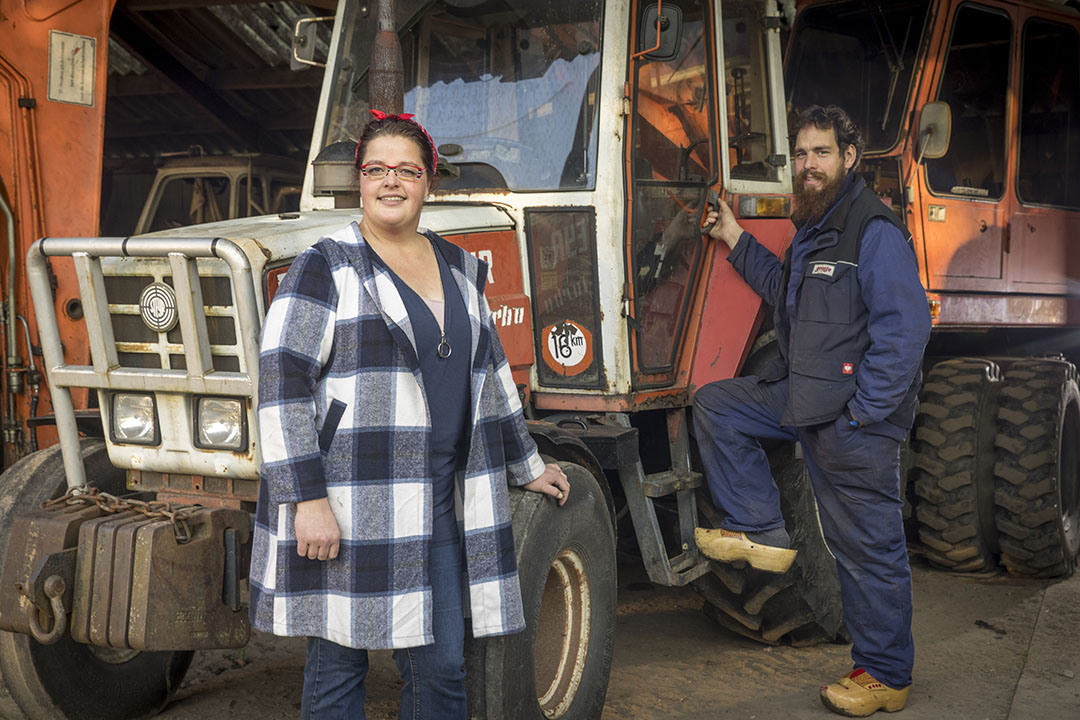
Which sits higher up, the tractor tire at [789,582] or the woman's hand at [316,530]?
the woman's hand at [316,530]

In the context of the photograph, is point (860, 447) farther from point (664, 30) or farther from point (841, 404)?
point (664, 30)

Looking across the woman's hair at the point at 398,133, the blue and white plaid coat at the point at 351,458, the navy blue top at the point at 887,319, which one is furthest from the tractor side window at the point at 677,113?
the blue and white plaid coat at the point at 351,458

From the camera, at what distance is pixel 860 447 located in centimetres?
385

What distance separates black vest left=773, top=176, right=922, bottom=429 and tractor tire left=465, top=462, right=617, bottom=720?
2.78 feet

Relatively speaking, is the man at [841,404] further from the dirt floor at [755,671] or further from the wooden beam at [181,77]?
the wooden beam at [181,77]

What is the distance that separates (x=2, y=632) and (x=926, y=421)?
171 inches

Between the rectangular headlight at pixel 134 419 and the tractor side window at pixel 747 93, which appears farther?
the tractor side window at pixel 747 93

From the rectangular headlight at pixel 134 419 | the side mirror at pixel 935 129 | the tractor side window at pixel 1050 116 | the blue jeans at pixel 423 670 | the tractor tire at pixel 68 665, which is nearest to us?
the blue jeans at pixel 423 670

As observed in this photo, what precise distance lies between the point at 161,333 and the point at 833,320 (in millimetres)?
2180

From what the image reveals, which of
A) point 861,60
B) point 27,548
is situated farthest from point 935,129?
point 27,548

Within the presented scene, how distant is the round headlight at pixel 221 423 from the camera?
125 inches

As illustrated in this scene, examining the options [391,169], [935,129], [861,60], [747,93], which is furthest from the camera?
[861,60]

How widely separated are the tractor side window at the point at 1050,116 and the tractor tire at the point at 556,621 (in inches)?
155

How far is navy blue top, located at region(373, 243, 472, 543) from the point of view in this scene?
264 cm
